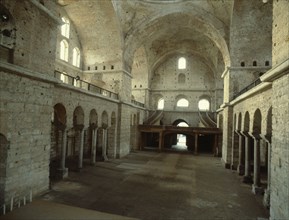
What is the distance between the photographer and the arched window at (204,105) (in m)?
29.4

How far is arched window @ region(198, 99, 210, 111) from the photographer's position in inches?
1156

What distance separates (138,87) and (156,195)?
2096 centimetres

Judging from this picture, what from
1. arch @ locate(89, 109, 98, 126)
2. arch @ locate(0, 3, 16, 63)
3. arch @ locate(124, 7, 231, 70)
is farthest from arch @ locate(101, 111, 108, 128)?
arch @ locate(0, 3, 16, 63)

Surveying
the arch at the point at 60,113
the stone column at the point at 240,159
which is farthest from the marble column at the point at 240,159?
the arch at the point at 60,113

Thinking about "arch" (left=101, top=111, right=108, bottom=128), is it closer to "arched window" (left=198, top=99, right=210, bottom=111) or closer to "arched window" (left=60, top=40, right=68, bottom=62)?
"arched window" (left=60, top=40, right=68, bottom=62)

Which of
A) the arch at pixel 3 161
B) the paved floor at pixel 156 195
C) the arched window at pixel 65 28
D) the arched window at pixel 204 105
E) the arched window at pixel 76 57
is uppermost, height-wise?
the arched window at pixel 65 28

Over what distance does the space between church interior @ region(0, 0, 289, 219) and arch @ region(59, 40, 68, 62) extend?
174 millimetres

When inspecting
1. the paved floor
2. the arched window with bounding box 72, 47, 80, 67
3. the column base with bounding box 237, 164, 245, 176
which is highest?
the arched window with bounding box 72, 47, 80, 67

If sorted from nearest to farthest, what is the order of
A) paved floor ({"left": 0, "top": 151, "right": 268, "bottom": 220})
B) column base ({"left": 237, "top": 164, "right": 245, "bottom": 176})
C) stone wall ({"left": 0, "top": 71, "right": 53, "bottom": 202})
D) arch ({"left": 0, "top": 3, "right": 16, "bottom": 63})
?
stone wall ({"left": 0, "top": 71, "right": 53, "bottom": 202})
arch ({"left": 0, "top": 3, "right": 16, "bottom": 63})
paved floor ({"left": 0, "top": 151, "right": 268, "bottom": 220})
column base ({"left": 237, "top": 164, "right": 245, "bottom": 176})

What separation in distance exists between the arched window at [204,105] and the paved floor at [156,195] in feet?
50.2

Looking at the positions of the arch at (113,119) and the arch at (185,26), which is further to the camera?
the arch at (113,119)

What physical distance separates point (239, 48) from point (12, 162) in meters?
16.4

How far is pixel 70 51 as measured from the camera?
18.6 meters

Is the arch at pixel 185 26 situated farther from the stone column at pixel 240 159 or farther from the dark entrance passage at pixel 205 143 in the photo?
the dark entrance passage at pixel 205 143
